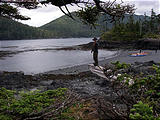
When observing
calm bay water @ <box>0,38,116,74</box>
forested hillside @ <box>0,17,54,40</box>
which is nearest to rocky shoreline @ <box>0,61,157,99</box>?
calm bay water @ <box>0,38,116,74</box>

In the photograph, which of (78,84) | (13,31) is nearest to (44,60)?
(78,84)

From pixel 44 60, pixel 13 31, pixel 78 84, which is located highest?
pixel 13 31

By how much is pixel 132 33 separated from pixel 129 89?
197 ft

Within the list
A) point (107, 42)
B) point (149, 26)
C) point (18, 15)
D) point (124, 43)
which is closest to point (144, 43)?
point (124, 43)

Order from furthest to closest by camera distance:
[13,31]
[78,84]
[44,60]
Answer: [13,31], [44,60], [78,84]

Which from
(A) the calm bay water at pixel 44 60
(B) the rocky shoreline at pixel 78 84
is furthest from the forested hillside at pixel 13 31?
(B) the rocky shoreline at pixel 78 84

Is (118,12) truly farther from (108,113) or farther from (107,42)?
(107,42)

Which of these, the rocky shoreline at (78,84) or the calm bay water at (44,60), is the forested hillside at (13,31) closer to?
the calm bay water at (44,60)

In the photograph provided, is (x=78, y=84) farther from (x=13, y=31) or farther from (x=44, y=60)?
(x=13, y=31)

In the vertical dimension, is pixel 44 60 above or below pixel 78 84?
below

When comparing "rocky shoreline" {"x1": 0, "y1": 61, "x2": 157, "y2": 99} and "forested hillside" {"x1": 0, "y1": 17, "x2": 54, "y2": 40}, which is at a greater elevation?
"forested hillside" {"x1": 0, "y1": 17, "x2": 54, "y2": 40}

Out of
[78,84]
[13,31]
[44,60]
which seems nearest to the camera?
[78,84]

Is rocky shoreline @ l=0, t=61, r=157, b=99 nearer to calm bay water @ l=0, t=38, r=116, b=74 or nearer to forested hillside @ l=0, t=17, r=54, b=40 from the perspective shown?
calm bay water @ l=0, t=38, r=116, b=74

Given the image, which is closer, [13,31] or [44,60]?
[44,60]
